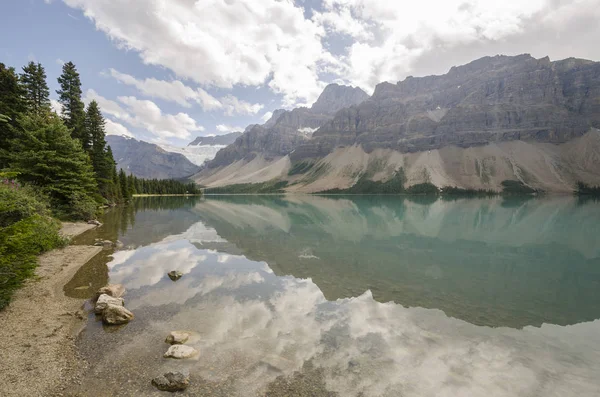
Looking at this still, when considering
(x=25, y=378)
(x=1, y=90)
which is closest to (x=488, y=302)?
(x=25, y=378)

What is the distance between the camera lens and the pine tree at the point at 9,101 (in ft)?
121

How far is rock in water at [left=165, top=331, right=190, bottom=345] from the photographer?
10977 millimetres

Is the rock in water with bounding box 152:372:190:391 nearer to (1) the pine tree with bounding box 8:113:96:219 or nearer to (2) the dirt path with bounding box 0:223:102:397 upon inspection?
(2) the dirt path with bounding box 0:223:102:397

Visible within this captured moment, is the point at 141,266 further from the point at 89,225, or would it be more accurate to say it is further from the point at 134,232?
the point at 89,225

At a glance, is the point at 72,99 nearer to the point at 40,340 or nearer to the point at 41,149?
the point at 41,149

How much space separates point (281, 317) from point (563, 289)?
2019cm

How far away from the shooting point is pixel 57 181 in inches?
1383

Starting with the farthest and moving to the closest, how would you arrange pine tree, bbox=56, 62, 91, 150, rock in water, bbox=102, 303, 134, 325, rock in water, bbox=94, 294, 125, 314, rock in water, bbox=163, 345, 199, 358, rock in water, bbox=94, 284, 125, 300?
pine tree, bbox=56, 62, 91, 150 < rock in water, bbox=94, 284, 125, 300 < rock in water, bbox=94, 294, 125, 314 < rock in water, bbox=102, 303, 134, 325 < rock in water, bbox=163, 345, 199, 358

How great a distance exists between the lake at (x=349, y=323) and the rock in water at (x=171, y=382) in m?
0.25

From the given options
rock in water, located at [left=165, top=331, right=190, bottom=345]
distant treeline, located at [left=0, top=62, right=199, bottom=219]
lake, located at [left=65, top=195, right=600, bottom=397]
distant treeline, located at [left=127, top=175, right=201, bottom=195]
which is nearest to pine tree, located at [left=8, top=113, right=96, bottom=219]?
distant treeline, located at [left=0, top=62, right=199, bottom=219]

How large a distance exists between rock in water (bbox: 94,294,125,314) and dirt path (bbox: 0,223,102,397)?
59cm

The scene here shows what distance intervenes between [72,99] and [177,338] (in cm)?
6513

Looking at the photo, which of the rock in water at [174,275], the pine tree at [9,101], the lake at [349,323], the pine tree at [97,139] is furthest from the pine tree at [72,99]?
the rock in water at [174,275]

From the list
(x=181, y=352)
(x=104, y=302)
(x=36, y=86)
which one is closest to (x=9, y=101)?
(x=36, y=86)
